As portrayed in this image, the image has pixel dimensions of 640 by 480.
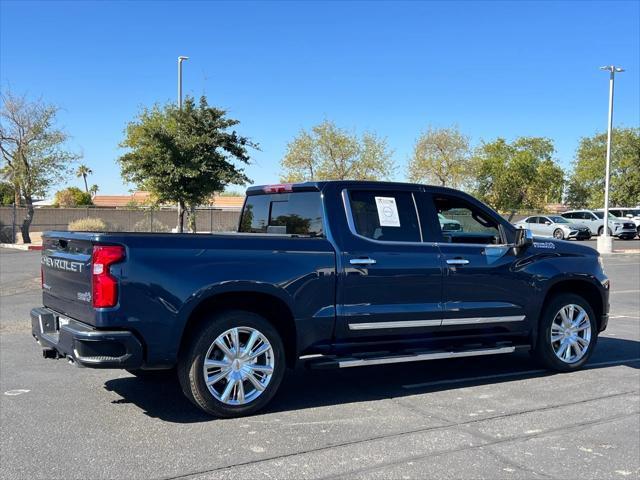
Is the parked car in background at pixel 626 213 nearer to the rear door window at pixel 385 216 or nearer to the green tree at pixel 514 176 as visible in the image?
the green tree at pixel 514 176

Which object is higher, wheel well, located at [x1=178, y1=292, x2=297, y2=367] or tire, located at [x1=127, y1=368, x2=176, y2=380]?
wheel well, located at [x1=178, y1=292, x2=297, y2=367]

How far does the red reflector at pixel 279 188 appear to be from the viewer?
6.42 metres

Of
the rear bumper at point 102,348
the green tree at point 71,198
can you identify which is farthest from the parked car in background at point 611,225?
the green tree at point 71,198

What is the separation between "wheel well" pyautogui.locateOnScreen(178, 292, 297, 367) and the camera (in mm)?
5222

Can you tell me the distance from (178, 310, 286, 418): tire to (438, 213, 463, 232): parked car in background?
6.78 ft

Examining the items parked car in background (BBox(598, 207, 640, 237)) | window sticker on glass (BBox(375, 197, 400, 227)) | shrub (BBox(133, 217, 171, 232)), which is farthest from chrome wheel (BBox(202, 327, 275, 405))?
parked car in background (BBox(598, 207, 640, 237))

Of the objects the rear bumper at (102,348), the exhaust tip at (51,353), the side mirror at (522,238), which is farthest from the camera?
the side mirror at (522,238)

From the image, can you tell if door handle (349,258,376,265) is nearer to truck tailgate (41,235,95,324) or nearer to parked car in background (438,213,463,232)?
parked car in background (438,213,463,232)

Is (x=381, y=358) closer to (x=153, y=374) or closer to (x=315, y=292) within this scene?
(x=315, y=292)

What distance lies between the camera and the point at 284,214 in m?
6.44

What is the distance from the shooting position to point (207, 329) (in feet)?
16.9

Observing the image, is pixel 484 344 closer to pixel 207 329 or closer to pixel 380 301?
pixel 380 301

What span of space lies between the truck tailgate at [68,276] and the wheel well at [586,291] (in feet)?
15.6

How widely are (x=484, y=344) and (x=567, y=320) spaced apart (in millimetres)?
1118
